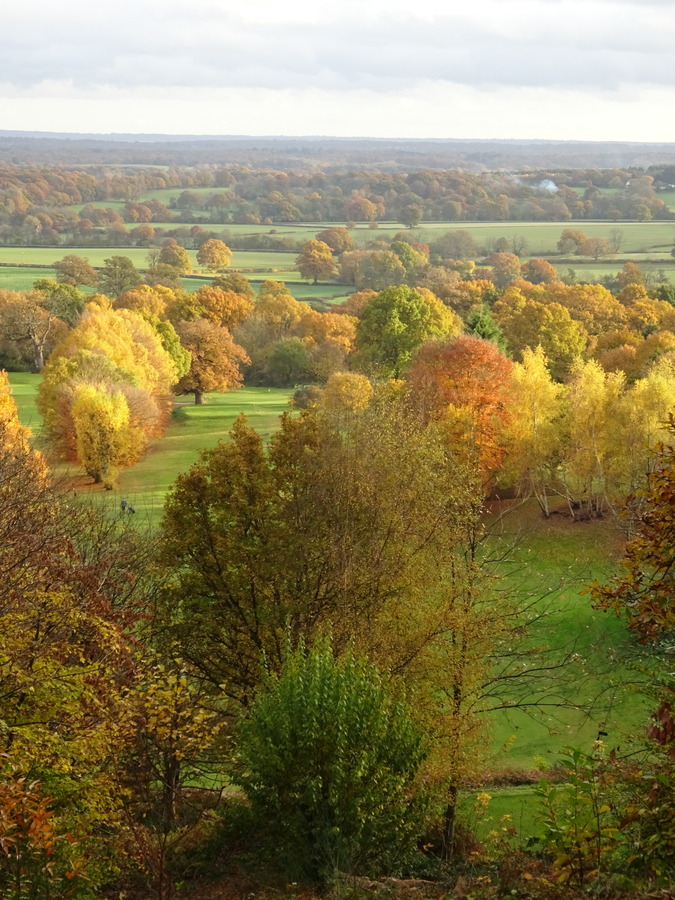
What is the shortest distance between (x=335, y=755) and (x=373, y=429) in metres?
11.5

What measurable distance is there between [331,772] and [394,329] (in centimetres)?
5861

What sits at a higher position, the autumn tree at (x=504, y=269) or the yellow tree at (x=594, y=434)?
the autumn tree at (x=504, y=269)

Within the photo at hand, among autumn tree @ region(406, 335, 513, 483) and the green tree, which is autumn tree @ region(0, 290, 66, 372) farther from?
autumn tree @ region(406, 335, 513, 483)

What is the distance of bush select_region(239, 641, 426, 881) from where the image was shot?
13508 millimetres

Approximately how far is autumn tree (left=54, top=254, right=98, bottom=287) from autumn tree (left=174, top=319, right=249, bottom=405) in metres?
53.4

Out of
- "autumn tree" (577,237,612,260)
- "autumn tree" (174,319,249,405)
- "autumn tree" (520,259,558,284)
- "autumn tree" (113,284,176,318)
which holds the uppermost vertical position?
"autumn tree" (577,237,612,260)

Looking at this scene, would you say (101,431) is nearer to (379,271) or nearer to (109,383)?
(109,383)

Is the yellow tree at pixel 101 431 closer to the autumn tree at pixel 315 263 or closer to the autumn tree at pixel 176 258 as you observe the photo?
the autumn tree at pixel 315 263

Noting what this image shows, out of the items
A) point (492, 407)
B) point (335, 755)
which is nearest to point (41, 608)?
point (335, 755)

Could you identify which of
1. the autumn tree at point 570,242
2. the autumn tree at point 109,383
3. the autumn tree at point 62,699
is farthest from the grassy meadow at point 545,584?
the autumn tree at point 570,242

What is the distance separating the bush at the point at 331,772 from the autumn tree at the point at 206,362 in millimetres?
65901

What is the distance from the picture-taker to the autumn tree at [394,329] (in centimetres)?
7050

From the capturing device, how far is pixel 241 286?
399 ft

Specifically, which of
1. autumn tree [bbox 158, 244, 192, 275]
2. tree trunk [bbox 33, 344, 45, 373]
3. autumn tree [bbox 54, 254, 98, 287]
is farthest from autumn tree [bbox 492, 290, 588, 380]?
autumn tree [bbox 158, 244, 192, 275]
